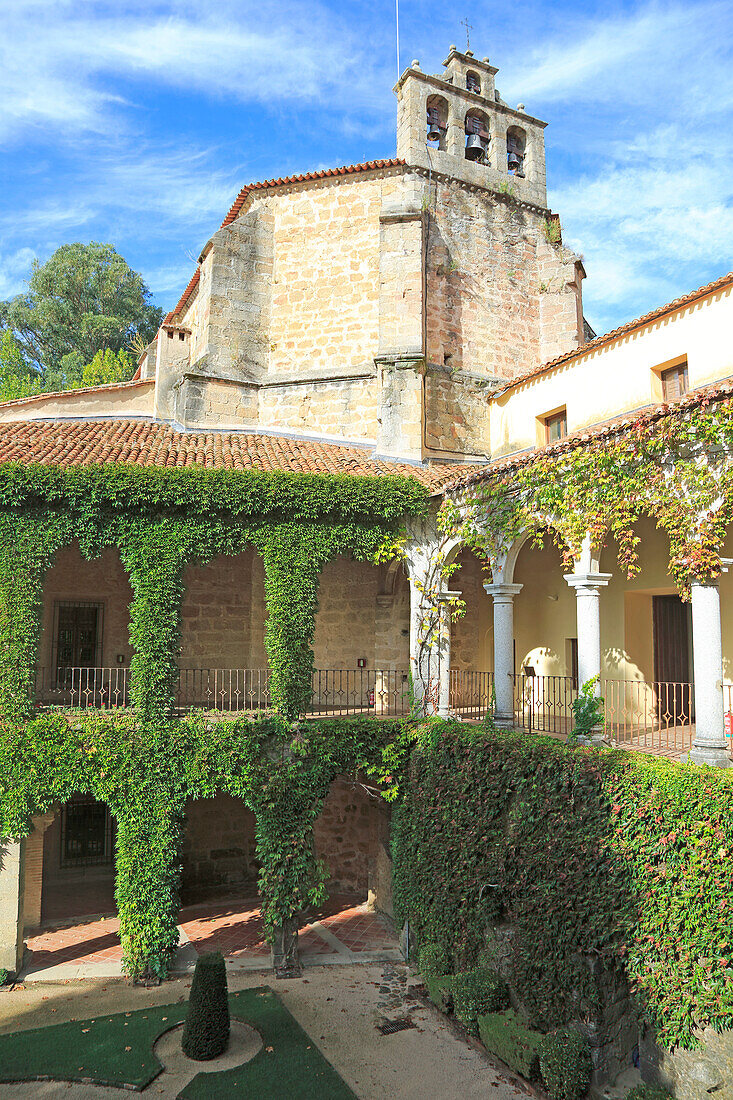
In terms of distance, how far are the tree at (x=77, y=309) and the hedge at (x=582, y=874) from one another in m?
27.8

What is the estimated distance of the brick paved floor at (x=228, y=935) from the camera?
1230 centimetres

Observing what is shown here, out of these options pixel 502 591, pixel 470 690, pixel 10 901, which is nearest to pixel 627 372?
pixel 502 591

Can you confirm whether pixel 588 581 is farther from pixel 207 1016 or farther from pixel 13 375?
pixel 13 375

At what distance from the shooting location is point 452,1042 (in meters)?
9.69

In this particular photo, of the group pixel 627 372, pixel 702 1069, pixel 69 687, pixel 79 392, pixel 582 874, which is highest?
pixel 79 392

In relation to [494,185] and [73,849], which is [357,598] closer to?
[73,849]

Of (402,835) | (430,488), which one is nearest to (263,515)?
(430,488)

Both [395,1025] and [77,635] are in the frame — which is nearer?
[395,1025]

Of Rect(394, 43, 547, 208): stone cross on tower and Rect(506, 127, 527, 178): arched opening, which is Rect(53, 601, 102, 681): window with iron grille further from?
Rect(506, 127, 527, 178): arched opening

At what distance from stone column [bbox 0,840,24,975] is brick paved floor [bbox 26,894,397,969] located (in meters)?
0.73

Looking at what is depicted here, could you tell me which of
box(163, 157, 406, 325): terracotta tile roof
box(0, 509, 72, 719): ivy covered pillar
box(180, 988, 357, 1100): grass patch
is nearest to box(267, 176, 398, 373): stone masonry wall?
box(163, 157, 406, 325): terracotta tile roof

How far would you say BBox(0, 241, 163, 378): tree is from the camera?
33.1m

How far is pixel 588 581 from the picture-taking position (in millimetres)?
10305

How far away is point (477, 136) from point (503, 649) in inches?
522
